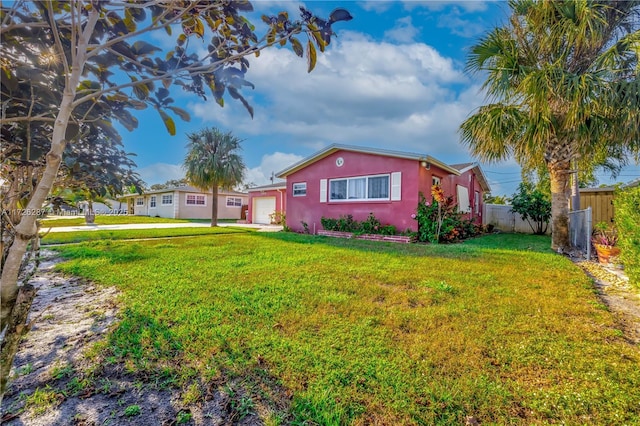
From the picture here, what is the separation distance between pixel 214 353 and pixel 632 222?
19.0 feet

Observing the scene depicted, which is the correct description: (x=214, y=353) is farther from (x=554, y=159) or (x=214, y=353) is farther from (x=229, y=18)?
(x=554, y=159)

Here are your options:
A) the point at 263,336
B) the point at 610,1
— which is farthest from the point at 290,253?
the point at 610,1

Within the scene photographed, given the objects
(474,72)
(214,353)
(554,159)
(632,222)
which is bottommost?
(214,353)

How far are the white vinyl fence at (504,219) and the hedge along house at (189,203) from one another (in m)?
22.4

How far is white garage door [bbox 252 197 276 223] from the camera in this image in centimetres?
2191

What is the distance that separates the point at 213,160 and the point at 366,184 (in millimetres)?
10734

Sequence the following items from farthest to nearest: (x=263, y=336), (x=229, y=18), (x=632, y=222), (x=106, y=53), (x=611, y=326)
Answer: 1. (x=632, y=222)
2. (x=611, y=326)
3. (x=263, y=336)
4. (x=229, y=18)
5. (x=106, y=53)

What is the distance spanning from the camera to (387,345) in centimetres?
258

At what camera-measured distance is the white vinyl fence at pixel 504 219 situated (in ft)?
51.1

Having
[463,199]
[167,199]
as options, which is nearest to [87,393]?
[463,199]

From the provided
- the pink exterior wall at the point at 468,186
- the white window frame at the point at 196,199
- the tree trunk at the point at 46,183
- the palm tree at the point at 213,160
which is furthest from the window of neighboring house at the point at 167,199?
the tree trunk at the point at 46,183

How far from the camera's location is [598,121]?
283 inches

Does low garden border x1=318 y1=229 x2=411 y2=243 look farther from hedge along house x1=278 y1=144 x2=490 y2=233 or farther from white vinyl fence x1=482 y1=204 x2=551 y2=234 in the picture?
white vinyl fence x1=482 y1=204 x2=551 y2=234

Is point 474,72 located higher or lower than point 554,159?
higher
